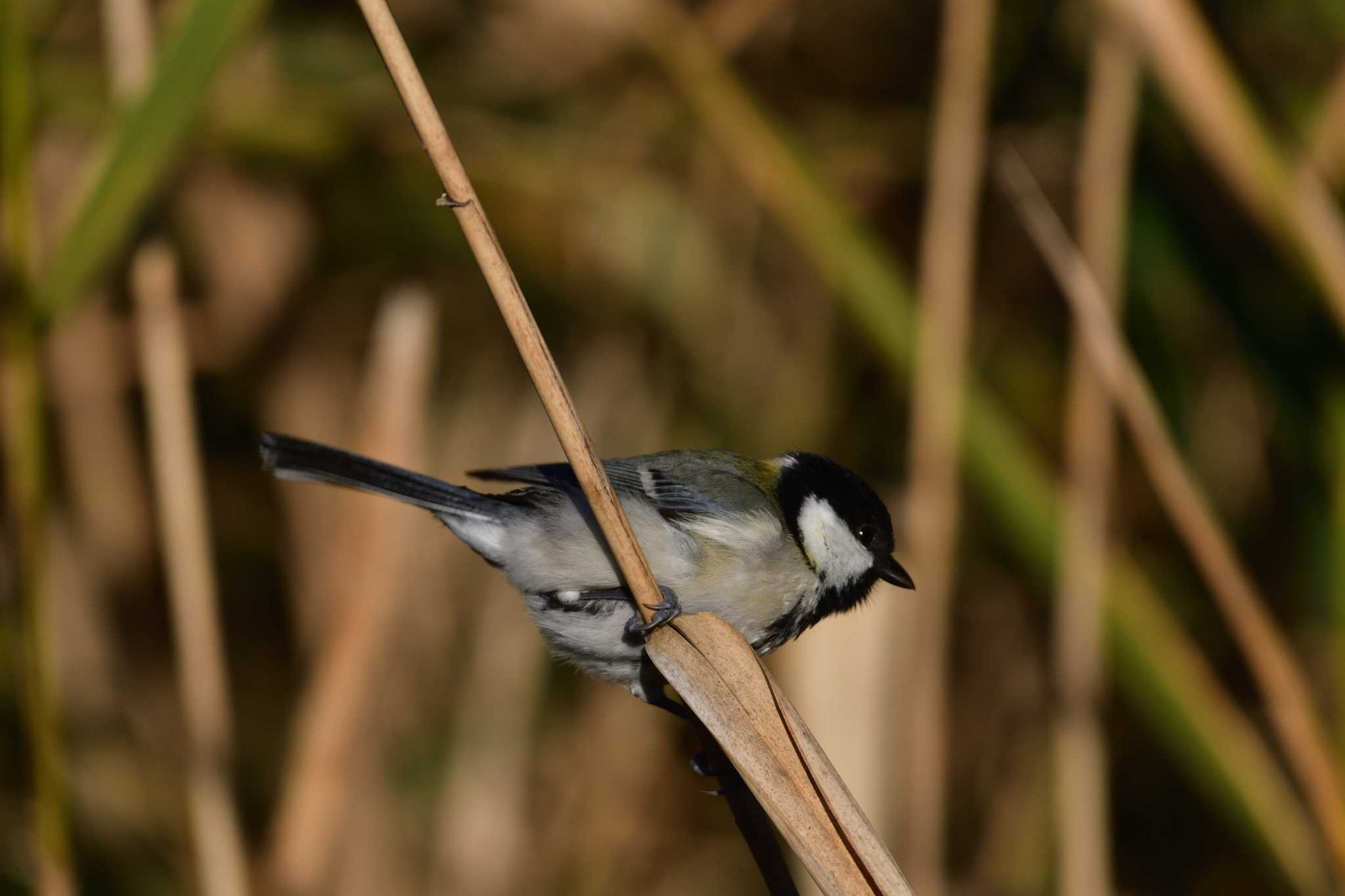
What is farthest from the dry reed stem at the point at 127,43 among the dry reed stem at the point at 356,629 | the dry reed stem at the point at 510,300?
the dry reed stem at the point at 510,300

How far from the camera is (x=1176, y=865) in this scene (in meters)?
3.19

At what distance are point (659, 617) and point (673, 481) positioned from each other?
54 centimetres

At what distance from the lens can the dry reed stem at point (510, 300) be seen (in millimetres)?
1188

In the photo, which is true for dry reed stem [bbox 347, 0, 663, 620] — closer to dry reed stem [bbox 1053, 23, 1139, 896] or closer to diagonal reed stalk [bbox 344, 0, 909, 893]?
diagonal reed stalk [bbox 344, 0, 909, 893]

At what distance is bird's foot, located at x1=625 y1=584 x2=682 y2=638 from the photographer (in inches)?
58.7

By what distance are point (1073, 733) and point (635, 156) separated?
164cm

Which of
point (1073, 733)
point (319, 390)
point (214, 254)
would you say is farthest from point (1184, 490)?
point (214, 254)

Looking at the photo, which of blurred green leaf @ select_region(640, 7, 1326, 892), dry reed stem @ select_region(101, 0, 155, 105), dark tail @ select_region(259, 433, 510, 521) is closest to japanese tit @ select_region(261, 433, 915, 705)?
dark tail @ select_region(259, 433, 510, 521)

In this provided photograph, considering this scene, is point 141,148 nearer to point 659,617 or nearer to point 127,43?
point 127,43

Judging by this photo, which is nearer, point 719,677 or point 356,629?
point 719,677

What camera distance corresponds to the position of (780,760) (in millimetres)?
1290

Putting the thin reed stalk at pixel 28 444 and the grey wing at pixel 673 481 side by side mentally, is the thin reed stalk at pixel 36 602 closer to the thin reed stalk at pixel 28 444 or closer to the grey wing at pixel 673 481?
the thin reed stalk at pixel 28 444

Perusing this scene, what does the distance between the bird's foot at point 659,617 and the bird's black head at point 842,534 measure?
0.29 m

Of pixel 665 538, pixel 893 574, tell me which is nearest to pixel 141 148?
pixel 665 538
